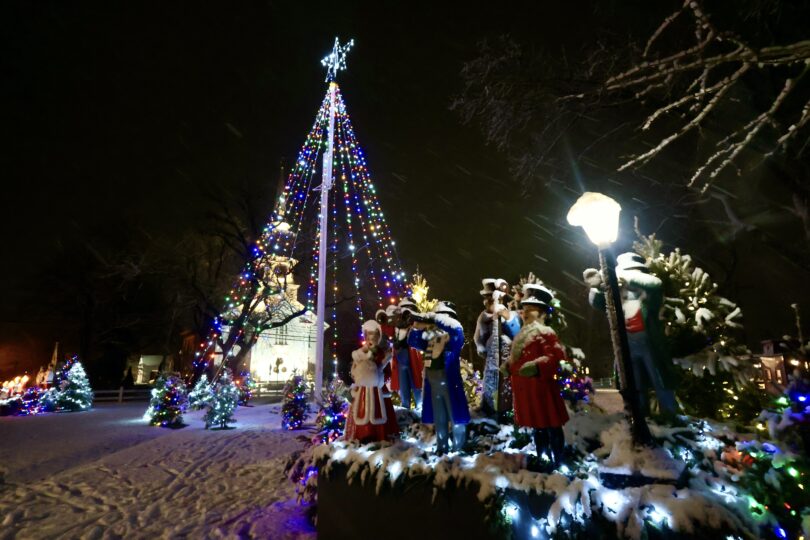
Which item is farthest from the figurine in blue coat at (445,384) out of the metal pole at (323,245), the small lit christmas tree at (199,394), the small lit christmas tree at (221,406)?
the small lit christmas tree at (199,394)

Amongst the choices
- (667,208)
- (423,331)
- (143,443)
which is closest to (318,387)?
(143,443)

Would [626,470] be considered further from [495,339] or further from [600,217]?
[495,339]

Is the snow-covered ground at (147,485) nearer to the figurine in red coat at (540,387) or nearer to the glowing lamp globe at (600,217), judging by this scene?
the figurine in red coat at (540,387)

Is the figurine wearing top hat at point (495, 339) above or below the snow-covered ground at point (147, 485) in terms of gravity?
above

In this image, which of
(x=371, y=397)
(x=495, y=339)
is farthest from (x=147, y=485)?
(x=495, y=339)

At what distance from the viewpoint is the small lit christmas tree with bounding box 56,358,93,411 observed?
18453mm

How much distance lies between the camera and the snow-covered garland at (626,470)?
2.86m

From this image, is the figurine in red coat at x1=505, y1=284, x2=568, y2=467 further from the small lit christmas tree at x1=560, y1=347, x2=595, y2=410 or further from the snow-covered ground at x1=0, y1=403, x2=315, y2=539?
the snow-covered ground at x1=0, y1=403, x2=315, y2=539

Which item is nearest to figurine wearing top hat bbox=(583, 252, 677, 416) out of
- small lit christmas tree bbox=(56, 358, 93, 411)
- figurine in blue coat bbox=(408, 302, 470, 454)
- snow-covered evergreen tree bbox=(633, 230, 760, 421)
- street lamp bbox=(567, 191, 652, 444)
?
street lamp bbox=(567, 191, 652, 444)

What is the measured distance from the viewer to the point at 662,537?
2.84 metres

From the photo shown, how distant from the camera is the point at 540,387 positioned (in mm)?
3826

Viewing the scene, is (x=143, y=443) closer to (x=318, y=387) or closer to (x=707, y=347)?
(x=318, y=387)

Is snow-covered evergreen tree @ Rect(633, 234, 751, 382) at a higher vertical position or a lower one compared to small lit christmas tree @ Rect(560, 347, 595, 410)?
higher

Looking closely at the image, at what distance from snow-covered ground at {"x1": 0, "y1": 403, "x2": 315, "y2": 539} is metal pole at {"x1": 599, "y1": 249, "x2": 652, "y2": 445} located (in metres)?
4.00
